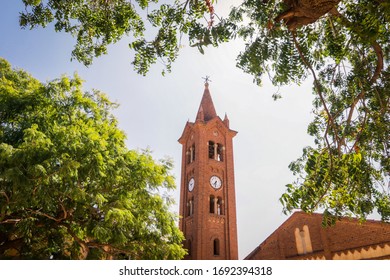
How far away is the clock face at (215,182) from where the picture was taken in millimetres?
28411

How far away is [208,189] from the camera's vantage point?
27.6 m

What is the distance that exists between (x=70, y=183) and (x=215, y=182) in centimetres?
2196

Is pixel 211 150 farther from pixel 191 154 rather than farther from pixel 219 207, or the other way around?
pixel 219 207

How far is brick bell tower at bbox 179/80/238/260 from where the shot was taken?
2547 centimetres

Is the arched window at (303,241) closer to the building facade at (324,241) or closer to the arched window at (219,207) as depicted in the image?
the building facade at (324,241)

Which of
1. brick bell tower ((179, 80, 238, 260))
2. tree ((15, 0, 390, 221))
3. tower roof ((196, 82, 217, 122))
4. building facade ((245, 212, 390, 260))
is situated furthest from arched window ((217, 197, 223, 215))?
tree ((15, 0, 390, 221))

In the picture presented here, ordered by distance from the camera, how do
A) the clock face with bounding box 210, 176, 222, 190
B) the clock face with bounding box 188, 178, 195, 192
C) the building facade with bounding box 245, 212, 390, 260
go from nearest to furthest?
the building facade with bounding box 245, 212, 390, 260 < the clock face with bounding box 210, 176, 222, 190 < the clock face with bounding box 188, 178, 195, 192

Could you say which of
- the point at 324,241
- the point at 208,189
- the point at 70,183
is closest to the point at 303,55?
the point at 70,183

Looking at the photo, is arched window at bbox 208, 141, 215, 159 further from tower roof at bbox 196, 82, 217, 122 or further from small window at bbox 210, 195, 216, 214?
small window at bbox 210, 195, 216, 214

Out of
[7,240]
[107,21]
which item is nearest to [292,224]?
[7,240]

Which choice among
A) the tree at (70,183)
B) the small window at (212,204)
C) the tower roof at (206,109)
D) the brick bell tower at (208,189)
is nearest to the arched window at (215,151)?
the brick bell tower at (208,189)

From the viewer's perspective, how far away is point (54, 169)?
7.38 metres
